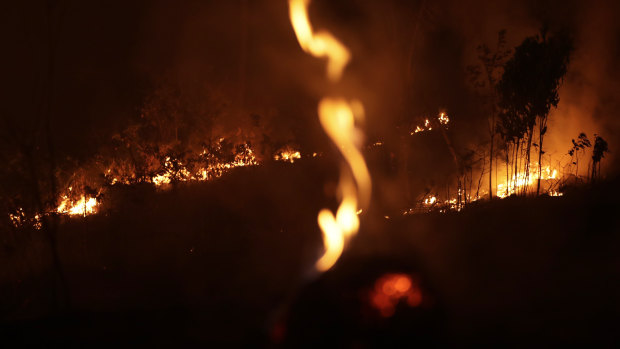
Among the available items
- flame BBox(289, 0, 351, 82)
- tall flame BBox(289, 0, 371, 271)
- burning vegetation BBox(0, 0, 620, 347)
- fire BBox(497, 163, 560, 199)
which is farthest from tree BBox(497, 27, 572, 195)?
flame BBox(289, 0, 351, 82)

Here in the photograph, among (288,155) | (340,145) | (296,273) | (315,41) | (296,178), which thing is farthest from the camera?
(288,155)

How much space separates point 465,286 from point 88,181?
9.49 m

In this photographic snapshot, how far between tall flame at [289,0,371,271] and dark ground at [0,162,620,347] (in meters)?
0.34

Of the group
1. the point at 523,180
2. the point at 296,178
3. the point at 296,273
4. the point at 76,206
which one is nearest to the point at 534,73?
the point at 523,180

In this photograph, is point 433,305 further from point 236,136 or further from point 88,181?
point 236,136

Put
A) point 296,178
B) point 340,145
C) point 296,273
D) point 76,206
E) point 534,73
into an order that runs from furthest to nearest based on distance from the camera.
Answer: point 296,178 → point 340,145 → point 76,206 → point 534,73 → point 296,273

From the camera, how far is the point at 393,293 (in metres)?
4.02

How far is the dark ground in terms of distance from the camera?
13.9 ft

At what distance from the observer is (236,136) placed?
15.4 metres

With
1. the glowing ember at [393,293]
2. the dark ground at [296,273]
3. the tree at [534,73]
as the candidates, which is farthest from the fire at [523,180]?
the glowing ember at [393,293]

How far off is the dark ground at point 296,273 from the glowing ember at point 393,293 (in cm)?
6

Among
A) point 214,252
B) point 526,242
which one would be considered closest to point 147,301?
point 214,252

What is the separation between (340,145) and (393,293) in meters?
11.7

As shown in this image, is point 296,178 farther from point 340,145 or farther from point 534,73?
point 534,73
